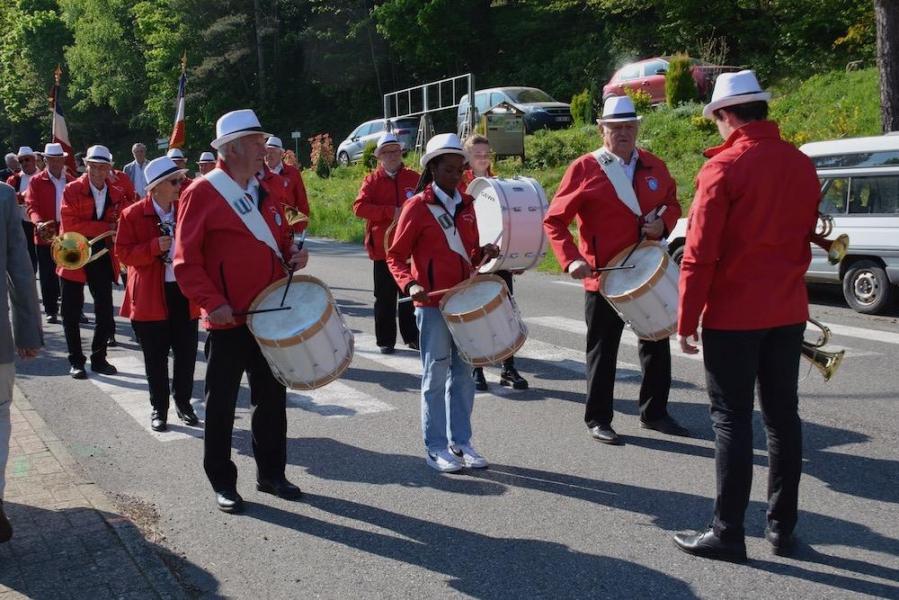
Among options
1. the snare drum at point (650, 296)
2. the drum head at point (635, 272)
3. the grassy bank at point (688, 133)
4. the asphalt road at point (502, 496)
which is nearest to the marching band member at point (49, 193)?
the asphalt road at point (502, 496)

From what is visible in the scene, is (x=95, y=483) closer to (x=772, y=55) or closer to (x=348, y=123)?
(x=772, y=55)

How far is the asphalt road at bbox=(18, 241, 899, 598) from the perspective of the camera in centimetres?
439

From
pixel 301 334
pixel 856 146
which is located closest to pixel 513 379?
pixel 301 334

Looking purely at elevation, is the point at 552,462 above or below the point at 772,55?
below

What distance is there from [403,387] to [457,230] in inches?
109

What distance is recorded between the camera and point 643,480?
5.69 metres

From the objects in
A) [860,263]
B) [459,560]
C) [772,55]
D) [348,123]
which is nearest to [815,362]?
[459,560]

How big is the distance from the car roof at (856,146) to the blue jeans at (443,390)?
8.09 metres

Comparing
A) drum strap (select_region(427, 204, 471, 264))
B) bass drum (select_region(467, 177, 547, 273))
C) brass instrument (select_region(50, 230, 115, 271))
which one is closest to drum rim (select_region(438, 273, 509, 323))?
drum strap (select_region(427, 204, 471, 264))

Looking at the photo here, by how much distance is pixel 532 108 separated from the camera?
1185 inches

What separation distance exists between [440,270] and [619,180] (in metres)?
1.34

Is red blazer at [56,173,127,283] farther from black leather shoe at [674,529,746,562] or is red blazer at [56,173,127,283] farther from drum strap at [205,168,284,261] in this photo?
black leather shoe at [674,529,746,562]

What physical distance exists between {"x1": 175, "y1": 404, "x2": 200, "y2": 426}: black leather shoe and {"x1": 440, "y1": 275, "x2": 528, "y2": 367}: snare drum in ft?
8.69

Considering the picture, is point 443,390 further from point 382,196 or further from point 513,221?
point 382,196
